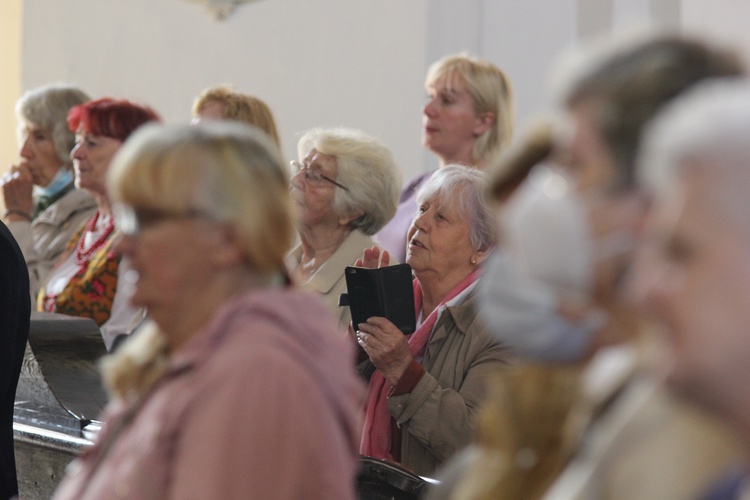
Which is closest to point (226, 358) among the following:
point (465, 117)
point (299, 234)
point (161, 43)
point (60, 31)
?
point (299, 234)

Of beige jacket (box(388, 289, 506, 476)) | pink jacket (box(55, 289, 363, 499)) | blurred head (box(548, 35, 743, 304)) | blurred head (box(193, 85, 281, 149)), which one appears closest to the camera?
blurred head (box(548, 35, 743, 304))

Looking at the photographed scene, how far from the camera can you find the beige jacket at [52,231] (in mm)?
6293

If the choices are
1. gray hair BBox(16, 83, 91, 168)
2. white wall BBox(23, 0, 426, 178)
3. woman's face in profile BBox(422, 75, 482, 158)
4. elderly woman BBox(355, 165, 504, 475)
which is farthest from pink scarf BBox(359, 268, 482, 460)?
white wall BBox(23, 0, 426, 178)

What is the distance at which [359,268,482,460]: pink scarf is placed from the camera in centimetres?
395

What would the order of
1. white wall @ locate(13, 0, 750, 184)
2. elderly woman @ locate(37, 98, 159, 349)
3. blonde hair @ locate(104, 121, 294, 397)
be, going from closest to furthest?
1. blonde hair @ locate(104, 121, 294, 397)
2. elderly woman @ locate(37, 98, 159, 349)
3. white wall @ locate(13, 0, 750, 184)

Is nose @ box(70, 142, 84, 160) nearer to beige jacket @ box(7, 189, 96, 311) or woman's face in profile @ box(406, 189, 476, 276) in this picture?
beige jacket @ box(7, 189, 96, 311)

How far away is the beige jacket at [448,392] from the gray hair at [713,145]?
7.99ft

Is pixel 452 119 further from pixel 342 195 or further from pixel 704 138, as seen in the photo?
pixel 704 138

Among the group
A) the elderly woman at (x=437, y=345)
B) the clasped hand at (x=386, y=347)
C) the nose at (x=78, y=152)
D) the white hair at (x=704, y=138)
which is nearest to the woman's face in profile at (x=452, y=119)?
the elderly woman at (x=437, y=345)

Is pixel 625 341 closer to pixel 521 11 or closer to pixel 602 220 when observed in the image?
pixel 602 220

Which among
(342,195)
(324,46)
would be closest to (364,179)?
(342,195)

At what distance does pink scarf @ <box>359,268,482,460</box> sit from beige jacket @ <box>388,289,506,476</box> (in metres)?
0.05

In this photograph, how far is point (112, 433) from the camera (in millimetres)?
2059

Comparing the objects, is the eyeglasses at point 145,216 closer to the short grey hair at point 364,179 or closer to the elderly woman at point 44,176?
the short grey hair at point 364,179
